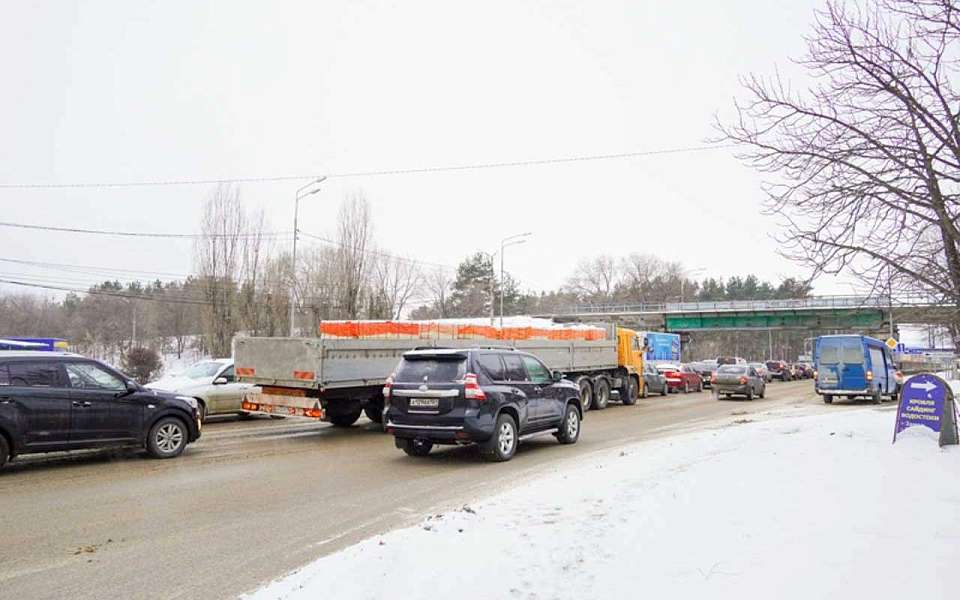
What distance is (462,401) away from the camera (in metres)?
10.3

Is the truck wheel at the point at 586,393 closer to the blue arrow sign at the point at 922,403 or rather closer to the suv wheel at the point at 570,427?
the suv wheel at the point at 570,427

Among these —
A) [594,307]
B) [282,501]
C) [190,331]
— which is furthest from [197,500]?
[594,307]

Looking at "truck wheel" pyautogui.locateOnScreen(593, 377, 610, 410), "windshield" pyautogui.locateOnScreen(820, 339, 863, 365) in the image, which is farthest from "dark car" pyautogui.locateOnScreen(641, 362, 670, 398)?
"truck wheel" pyautogui.locateOnScreen(593, 377, 610, 410)

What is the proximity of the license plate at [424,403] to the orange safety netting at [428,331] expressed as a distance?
17.0 feet

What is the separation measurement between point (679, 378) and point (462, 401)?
26.6 m

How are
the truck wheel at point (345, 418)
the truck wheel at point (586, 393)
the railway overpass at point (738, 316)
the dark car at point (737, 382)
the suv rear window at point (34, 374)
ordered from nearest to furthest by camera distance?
the suv rear window at point (34, 374)
the truck wheel at point (345, 418)
the truck wheel at point (586, 393)
the dark car at point (737, 382)
the railway overpass at point (738, 316)

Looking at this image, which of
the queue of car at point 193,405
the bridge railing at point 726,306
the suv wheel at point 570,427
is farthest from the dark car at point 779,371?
the queue of car at point 193,405

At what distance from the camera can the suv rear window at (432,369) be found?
10.6m

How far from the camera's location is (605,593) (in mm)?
4098

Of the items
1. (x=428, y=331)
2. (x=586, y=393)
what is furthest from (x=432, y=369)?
(x=586, y=393)

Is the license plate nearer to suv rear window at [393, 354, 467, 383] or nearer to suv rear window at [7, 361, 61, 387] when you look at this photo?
suv rear window at [393, 354, 467, 383]

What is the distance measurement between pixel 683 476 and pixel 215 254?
140 ft

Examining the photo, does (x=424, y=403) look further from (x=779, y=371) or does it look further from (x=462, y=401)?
(x=779, y=371)

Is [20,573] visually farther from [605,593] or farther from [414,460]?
[414,460]
